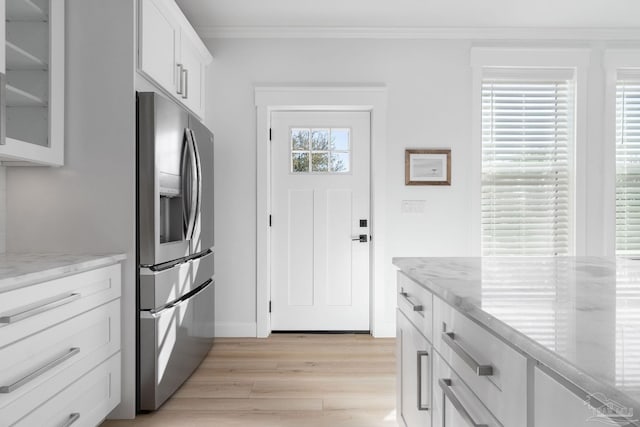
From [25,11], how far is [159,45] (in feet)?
2.31

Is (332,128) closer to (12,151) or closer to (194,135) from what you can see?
(194,135)

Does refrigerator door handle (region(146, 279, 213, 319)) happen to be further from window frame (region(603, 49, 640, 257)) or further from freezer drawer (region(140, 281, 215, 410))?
window frame (region(603, 49, 640, 257))

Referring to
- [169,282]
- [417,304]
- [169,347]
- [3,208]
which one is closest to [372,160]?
[169,282]

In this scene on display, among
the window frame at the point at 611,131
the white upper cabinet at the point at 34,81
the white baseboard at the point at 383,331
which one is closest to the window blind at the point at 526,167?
the window frame at the point at 611,131

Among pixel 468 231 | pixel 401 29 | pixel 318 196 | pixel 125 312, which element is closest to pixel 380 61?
pixel 401 29

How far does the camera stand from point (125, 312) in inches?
87.9

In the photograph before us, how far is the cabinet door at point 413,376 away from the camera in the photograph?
148 centimetres

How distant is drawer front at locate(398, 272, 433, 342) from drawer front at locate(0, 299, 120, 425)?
1.36 metres

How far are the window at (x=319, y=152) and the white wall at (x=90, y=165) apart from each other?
5.83 ft

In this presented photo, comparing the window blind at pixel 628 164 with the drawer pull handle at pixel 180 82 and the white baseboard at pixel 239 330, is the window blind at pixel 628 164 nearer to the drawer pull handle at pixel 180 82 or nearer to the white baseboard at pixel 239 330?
the white baseboard at pixel 239 330

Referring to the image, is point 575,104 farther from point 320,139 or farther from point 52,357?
point 52,357

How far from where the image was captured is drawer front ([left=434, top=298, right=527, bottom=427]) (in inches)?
32.7

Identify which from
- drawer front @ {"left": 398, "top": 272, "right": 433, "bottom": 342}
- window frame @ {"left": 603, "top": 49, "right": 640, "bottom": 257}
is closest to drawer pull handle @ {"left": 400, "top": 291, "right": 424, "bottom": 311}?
drawer front @ {"left": 398, "top": 272, "right": 433, "bottom": 342}

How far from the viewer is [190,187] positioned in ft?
8.82
